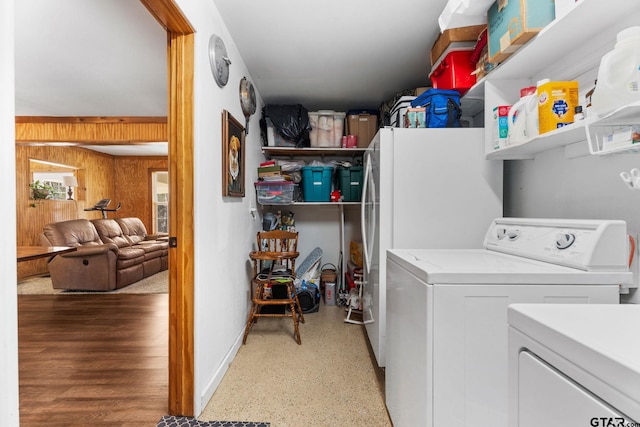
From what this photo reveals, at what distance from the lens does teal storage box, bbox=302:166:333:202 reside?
3334 millimetres

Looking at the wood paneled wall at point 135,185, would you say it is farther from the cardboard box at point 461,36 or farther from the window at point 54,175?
the cardboard box at point 461,36

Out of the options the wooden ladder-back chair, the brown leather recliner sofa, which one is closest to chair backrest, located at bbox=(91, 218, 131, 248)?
the brown leather recliner sofa

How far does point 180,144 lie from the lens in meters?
1.60

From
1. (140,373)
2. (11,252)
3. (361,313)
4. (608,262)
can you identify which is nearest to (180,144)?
(11,252)

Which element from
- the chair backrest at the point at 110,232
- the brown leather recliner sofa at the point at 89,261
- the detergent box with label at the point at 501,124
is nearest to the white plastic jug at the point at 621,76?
the detergent box with label at the point at 501,124

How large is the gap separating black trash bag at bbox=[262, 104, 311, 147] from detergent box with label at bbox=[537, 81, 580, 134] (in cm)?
229

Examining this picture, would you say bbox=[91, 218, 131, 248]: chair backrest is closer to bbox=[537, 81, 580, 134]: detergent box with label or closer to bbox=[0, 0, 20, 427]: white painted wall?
bbox=[0, 0, 20, 427]: white painted wall

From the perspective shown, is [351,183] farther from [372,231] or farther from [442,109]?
[442,109]

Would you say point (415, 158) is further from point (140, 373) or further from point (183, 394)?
point (140, 373)

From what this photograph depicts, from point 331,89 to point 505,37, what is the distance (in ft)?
6.08

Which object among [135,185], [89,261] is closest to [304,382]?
[89,261]

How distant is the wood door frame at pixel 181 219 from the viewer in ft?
5.25

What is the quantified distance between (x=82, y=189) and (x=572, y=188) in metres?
7.67

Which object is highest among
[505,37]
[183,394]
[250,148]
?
[505,37]
